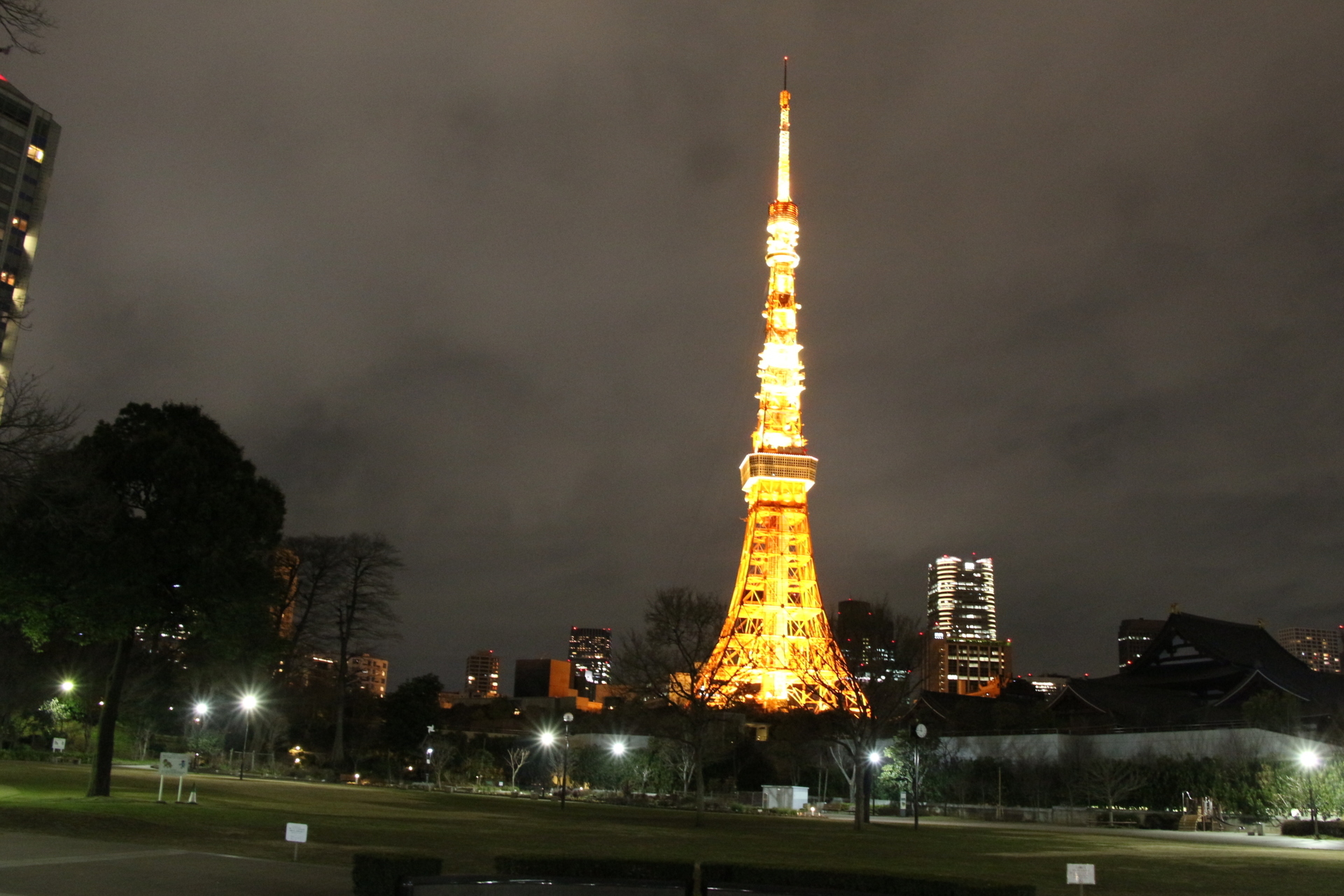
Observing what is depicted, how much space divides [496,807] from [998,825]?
2060 cm

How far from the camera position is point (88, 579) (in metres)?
26.5

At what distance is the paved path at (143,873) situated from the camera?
13492 mm

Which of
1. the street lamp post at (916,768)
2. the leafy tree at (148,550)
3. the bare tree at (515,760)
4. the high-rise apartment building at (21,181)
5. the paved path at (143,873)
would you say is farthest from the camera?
the high-rise apartment building at (21,181)

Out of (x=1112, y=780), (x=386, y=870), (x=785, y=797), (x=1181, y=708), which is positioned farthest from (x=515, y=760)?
(x=386, y=870)

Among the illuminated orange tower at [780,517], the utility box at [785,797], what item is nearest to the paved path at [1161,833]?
the utility box at [785,797]

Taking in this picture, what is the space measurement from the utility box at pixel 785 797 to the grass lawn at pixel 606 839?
12887 millimetres

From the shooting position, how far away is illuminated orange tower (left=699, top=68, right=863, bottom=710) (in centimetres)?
8856

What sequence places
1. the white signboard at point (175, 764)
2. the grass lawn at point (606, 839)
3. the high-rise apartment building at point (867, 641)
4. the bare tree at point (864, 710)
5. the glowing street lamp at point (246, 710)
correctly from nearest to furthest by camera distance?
the grass lawn at point (606, 839) → the white signboard at point (175, 764) → the bare tree at point (864, 710) → the high-rise apartment building at point (867, 641) → the glowing street lamp at point (246, 710)

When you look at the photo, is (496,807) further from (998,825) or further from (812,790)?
(812,790)

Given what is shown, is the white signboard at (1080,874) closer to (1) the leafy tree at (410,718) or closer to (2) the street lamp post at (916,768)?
(2) the street lamp post at (916,768)

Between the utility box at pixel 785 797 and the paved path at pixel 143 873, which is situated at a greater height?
the paved path at pixel 143 873

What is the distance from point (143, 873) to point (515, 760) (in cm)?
4572

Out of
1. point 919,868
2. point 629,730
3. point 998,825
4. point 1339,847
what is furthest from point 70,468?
point 629,730

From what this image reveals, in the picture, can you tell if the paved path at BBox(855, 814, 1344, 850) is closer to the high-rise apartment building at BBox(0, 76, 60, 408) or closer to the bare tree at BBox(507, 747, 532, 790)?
the bare tree at BBox(507, 747, 532, 790)
